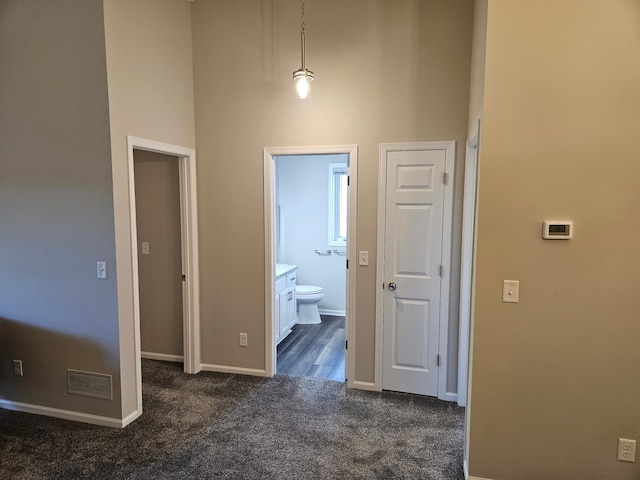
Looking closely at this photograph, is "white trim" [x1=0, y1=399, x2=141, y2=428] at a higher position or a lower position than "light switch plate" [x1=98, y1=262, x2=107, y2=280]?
lower

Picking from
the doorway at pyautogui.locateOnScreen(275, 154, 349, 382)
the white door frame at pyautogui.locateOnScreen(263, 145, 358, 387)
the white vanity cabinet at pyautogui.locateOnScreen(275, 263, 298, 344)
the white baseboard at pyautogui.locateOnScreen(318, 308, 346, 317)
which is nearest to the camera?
the white door frame at pyautogui.locateOnScreen(263, 145, 358, 387)

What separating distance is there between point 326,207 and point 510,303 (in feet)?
12.4

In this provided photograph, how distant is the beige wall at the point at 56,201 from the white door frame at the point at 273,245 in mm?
1270

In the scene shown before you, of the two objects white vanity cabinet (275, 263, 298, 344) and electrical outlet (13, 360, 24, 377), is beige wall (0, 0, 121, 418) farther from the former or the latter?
white vanity cabinet (275, 263, 298, 344)

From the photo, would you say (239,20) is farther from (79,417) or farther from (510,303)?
(79,417)

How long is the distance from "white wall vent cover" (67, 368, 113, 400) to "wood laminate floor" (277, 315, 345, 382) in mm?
1537

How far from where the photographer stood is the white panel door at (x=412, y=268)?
3.10m

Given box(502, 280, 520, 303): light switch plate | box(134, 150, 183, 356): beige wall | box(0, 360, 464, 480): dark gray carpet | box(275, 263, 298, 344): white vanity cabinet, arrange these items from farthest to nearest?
box(275, 263, 298, 344): white vanity cabinet < box(134, 150, 183, 356): beige wall < box(0, 360, 464, 480): dark gray carpet < box(502, 280, 520, 303): light switch plate

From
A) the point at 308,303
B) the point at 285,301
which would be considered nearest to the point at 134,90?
the point at 285,301

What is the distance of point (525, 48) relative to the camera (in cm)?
196

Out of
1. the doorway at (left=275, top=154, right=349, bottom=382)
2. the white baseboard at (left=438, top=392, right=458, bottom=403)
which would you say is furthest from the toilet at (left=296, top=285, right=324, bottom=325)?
the white baseboard at (left=438, top=392, right=458, bottom=403)

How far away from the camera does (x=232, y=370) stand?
12.1ft

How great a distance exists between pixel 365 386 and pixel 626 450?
1.81 meters

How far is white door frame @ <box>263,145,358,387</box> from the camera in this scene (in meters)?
3.24
